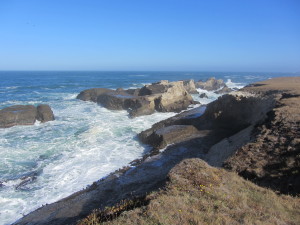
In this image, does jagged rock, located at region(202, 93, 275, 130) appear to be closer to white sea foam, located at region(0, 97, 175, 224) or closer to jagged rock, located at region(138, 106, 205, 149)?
jagged rock, located at region(138, 106, 205, 149)

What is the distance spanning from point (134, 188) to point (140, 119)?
17.5m

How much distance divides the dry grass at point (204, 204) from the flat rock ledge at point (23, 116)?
22.9 metres

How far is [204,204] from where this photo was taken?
644cm

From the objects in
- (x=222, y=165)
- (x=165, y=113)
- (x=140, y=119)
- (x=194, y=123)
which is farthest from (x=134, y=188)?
(x=165, y=113)

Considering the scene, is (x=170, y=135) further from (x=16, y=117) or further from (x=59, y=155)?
(x=16, y=117)

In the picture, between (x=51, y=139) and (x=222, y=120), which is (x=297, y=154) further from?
(x=51, y=139)

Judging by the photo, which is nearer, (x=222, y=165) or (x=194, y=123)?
(x=222, y=165)

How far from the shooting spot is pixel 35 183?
44.3 ft

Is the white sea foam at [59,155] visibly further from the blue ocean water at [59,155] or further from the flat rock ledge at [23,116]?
the flat rock ledge at [23,116]

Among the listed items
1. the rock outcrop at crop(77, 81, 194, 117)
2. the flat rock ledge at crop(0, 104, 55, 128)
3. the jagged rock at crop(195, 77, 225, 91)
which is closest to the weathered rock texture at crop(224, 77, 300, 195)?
the rock outcrop at crop(77, 81, 194, 117)

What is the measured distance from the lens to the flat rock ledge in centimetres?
2544

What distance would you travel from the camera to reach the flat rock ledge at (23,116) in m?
25.4

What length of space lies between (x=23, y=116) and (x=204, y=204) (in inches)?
1007

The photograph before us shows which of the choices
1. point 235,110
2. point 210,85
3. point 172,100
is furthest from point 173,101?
point 210,85
